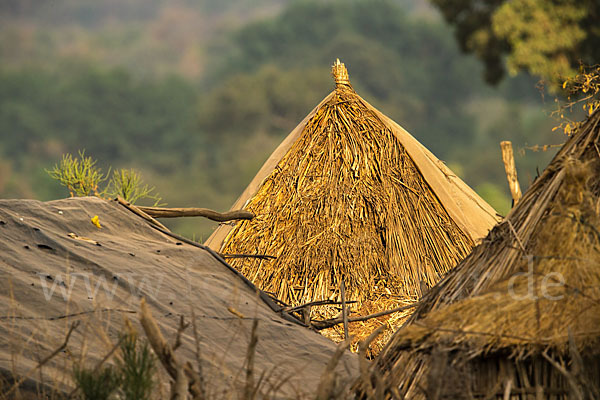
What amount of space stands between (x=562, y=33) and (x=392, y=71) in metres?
26.7

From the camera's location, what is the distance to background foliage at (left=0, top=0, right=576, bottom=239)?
3578 cm

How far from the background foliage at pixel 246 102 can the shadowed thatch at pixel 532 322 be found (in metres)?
26.8

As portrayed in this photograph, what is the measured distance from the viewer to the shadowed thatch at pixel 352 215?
611 cm

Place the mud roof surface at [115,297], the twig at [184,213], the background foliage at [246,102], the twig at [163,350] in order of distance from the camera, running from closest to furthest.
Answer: the twig at [163,350]
the mud roof surface at [115,297]
the twig at [184,213]
the background foliage at [246,102]

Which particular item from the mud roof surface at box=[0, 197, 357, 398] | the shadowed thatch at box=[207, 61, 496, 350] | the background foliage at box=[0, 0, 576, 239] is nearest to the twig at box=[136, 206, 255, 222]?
the mud roof surface at box=[0, 197, 357, 398]

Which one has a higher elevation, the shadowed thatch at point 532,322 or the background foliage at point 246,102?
the background foliage at point 246,102

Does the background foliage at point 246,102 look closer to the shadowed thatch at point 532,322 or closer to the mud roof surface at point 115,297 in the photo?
the mud roof surface at point 115,297

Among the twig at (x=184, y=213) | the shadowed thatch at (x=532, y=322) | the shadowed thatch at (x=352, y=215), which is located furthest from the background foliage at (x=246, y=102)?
the shadowed thatch at (x=532, y=322)

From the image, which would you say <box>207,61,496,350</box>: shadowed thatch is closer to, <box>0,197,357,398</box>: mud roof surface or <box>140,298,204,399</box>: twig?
<box>0,197,357,398</box>: mud roof surface

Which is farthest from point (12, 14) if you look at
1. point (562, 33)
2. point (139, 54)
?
point (562, 33)

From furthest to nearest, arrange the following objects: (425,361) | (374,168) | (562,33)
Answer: (562,33) < (374,168) < (425,361)

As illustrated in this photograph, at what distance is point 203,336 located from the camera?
3.65 m

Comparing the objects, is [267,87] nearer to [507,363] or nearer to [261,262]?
[261,262]

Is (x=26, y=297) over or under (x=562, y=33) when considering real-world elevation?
under
